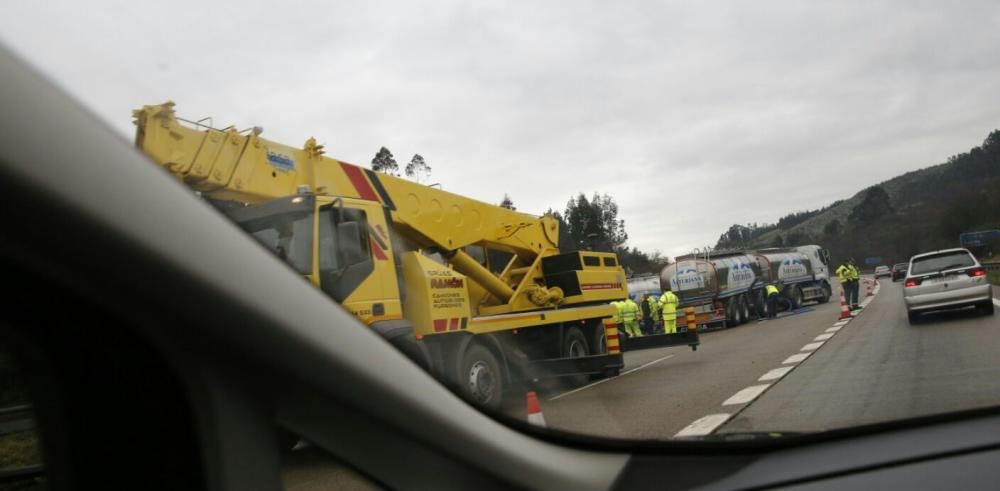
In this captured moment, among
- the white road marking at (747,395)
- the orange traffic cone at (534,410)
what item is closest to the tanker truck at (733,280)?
the white road marking at (747,395)

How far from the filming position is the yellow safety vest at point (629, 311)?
15312mm

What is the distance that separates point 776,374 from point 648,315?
12.4m

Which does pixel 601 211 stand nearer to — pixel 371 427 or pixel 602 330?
pixel 371 427

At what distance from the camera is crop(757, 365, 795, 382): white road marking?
20.7 ft

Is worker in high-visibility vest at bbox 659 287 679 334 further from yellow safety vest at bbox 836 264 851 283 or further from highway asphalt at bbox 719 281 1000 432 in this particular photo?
highway asphalt at bbox 719 281 1000 432

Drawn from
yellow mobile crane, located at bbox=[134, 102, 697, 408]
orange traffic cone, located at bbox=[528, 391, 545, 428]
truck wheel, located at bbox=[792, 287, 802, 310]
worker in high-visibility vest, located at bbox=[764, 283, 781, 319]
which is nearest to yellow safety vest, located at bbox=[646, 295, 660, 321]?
yellow mobile crane, located at bbox=[134, 102, 697, 408]

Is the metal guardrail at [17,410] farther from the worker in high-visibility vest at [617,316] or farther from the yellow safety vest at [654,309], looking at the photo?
the yellow safety vest at [654,309]

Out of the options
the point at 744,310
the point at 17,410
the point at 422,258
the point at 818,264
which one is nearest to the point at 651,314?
the point at 744,310

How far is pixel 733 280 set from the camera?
87.4ft

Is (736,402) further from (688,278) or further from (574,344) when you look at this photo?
(688,278)

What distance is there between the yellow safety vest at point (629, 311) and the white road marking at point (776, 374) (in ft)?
26.0

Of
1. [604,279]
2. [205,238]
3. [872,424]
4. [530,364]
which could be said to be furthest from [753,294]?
[205,238]

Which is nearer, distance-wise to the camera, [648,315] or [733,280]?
[648,315]

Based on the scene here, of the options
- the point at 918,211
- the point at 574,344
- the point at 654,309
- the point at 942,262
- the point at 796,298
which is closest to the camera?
the point at 918,211
